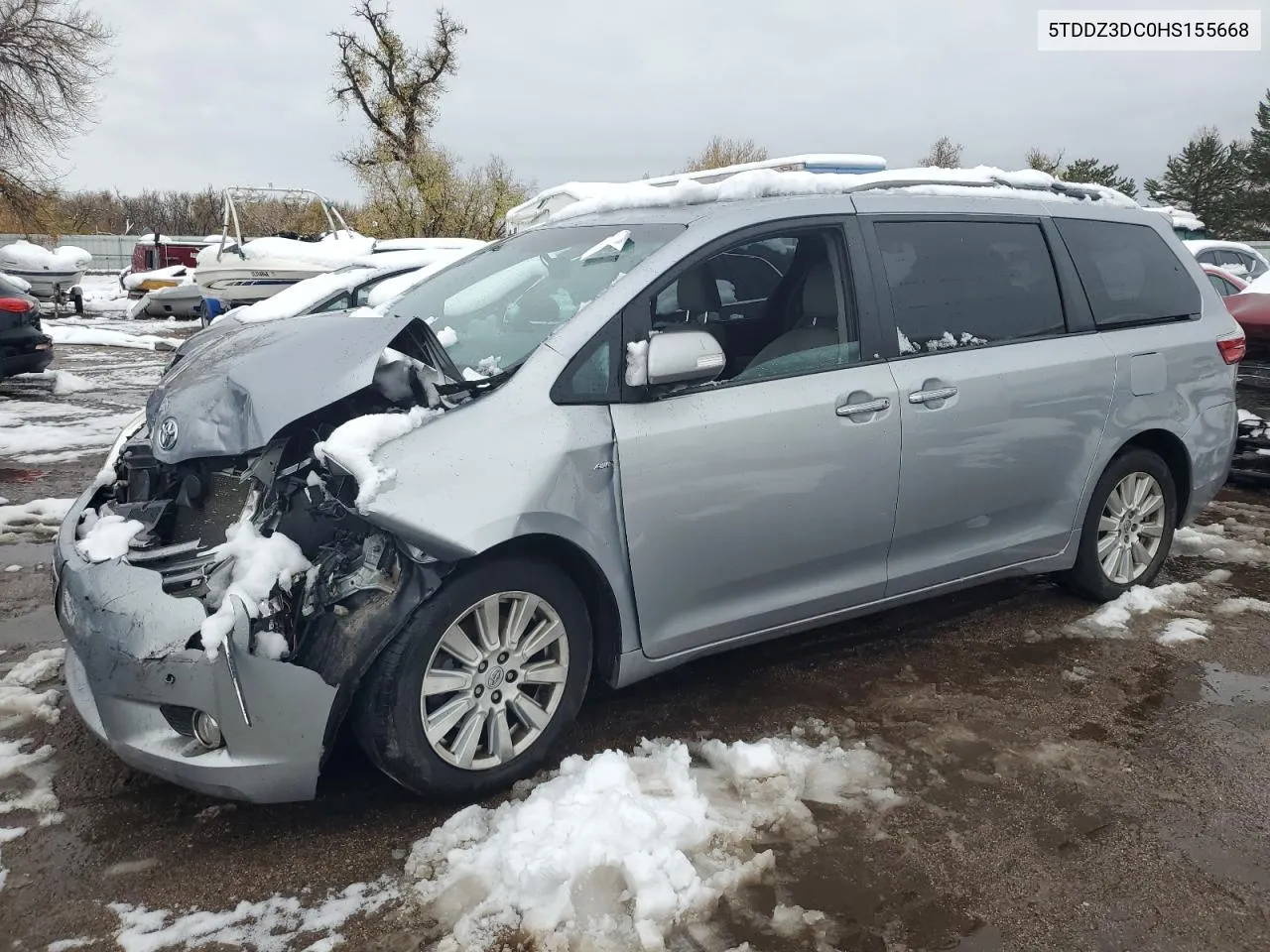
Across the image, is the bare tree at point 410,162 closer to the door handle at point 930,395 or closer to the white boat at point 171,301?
the white boat at point 171,301

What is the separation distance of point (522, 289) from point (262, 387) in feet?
3.63

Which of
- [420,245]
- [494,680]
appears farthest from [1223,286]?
[494,680]

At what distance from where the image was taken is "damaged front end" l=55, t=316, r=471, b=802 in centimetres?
249

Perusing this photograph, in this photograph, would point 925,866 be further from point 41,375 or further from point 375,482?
point 41,375

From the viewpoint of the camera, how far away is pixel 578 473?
2.87 metres

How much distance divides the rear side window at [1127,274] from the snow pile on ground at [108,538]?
381 centimetres

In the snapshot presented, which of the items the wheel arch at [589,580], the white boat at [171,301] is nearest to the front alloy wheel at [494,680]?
the wheel arch at [589,580]

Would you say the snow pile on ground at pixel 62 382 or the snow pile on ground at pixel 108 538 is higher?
the snow pile on ground at pixel 108 538

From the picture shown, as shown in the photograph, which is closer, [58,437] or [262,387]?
[262,387]

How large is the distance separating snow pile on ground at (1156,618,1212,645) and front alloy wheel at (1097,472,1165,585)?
301 millimetres

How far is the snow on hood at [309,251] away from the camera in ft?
44.3

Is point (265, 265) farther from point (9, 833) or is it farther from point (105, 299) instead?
point (105, 299)

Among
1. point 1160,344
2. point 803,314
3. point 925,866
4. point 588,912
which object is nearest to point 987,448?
point 803,314

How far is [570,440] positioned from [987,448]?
5.86 ft
